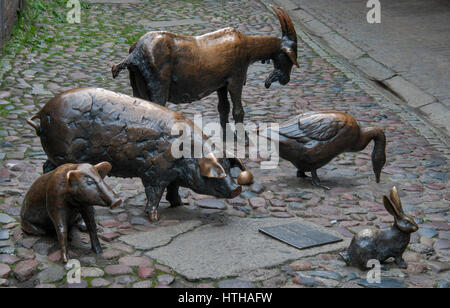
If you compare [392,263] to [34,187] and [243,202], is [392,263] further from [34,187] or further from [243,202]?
[34,187]

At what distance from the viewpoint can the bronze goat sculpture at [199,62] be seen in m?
7.16

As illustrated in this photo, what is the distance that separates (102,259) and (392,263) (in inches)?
90.3

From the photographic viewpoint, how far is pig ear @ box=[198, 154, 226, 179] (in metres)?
5.70

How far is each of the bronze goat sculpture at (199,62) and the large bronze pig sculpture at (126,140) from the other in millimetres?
1337

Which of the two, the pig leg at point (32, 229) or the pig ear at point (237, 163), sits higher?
the pig ear at point (237, 163)

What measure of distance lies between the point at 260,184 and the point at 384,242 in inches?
84.8

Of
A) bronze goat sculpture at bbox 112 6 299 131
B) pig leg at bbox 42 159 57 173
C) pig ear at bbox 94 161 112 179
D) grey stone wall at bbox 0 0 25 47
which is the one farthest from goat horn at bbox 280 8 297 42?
grey stone wall at bbox 0 0 25 47

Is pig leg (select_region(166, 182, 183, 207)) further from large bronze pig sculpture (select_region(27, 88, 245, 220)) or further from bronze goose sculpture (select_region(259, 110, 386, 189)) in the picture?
bronze goose sculpture (select_region(259, 110, 386, 189))

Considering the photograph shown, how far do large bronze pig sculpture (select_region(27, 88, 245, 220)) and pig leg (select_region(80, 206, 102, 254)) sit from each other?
0.71 metres

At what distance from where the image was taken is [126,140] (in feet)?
18.8

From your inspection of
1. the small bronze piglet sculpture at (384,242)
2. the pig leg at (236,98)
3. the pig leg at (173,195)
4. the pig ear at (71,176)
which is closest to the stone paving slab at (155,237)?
the pig leg at (173,195)

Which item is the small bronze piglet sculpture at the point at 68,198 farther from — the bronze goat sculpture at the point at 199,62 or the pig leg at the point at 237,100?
the pig leg at the point at 237,100

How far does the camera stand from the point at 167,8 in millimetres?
16844

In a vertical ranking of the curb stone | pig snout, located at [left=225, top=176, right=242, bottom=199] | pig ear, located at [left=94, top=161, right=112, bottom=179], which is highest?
pig ear, located at [left=94, top=161, right=112, bottom=179]
